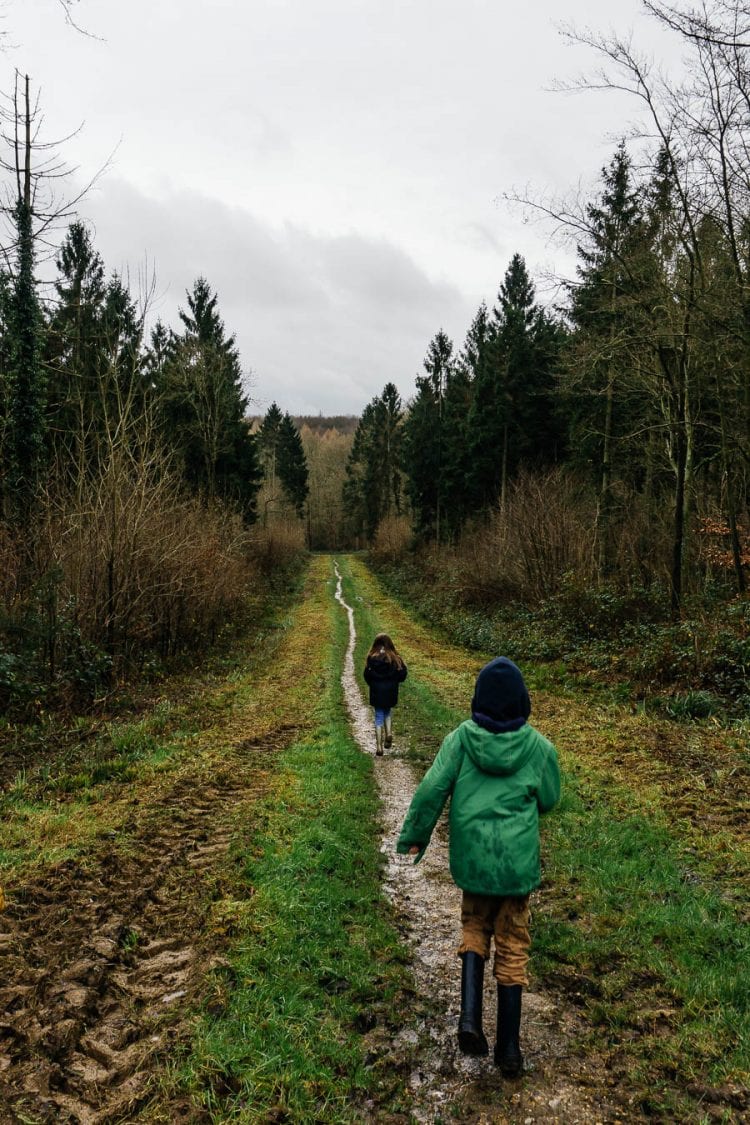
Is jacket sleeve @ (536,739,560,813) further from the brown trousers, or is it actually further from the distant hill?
the distant hill

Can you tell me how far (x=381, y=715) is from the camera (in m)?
9.23

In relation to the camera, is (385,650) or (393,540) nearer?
(385,650)

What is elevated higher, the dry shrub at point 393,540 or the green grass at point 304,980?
the dry shrub at point 393,540

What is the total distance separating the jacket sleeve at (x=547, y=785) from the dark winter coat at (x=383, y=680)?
5.55m

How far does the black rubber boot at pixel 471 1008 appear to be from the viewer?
3.17 metres

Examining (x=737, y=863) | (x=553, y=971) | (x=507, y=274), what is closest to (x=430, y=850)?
(x=553, y=971)

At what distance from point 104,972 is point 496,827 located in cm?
280

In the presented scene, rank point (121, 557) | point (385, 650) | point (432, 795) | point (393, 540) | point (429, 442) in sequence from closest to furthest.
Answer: point (432, 795), point (385, 650), point (121, 557), point (429, 442), point (393, 540)

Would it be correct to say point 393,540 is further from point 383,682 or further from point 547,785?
point 547,785

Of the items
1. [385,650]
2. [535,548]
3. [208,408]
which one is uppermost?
[208,408]

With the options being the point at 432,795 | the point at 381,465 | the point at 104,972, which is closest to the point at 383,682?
the point at 104,972

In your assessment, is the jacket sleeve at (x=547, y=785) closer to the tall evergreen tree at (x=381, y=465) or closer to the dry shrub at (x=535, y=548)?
the dry shrub at (x=535, y=548)

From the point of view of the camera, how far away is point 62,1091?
3041 mm

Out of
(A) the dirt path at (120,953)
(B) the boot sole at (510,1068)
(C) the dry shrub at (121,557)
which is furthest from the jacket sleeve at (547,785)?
(C) the dry shrub at (121,557)
